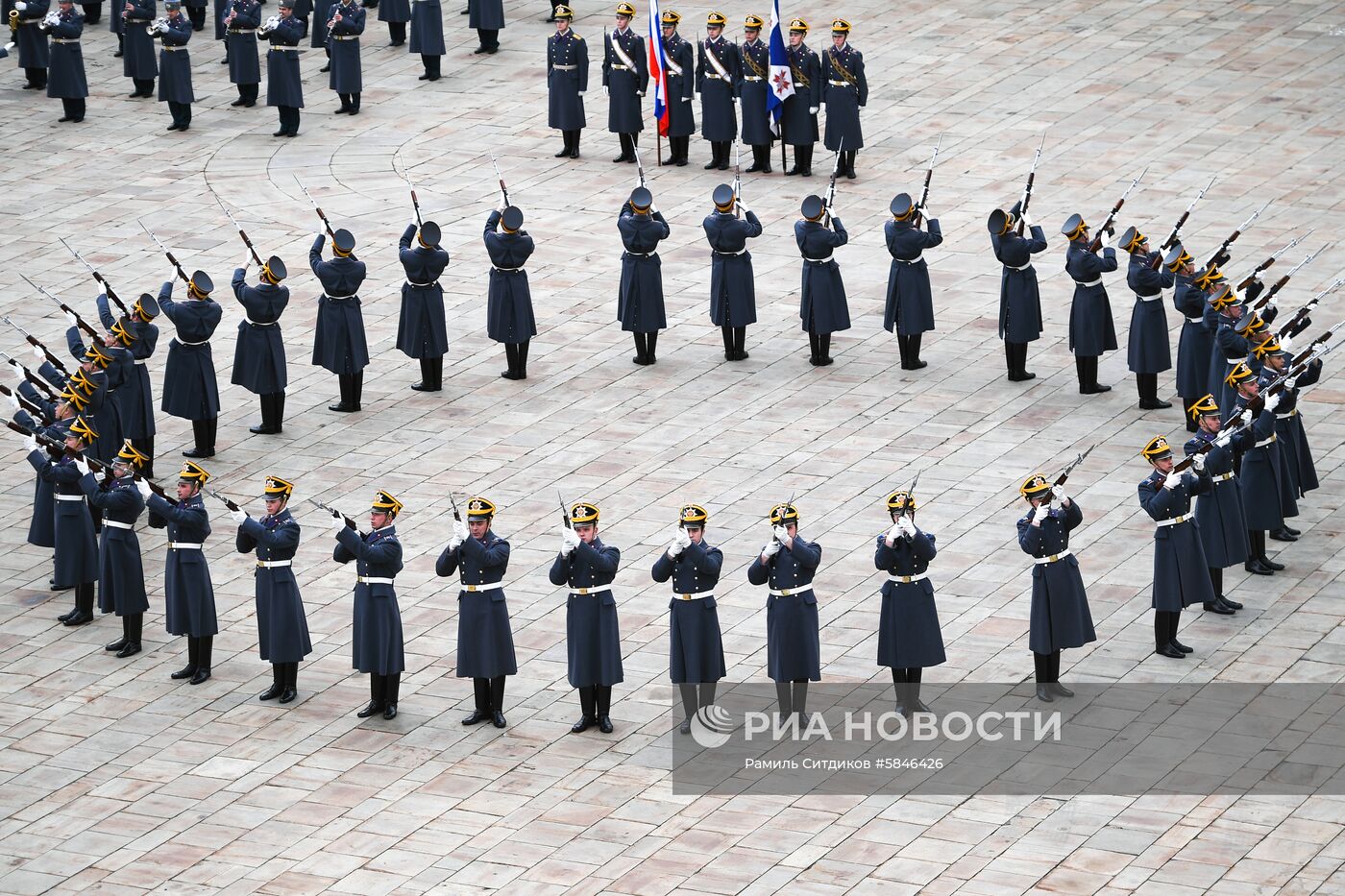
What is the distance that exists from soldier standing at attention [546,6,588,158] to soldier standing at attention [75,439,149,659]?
1180 centimetres

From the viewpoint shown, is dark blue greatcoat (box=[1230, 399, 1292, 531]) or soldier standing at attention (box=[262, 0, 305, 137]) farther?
soldier standing at attention (box=[262, 0, 305, 137])

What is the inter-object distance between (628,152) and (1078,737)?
14.2 meters

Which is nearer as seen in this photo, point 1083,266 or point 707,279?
point 1083,266

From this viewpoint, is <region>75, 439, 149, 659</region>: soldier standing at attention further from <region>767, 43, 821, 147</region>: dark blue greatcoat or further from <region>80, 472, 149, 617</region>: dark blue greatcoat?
<region>767, 43, 821, 147</region>: dark blue greatcoat

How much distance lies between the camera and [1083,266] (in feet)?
67.4

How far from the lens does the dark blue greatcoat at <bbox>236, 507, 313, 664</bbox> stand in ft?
51.9

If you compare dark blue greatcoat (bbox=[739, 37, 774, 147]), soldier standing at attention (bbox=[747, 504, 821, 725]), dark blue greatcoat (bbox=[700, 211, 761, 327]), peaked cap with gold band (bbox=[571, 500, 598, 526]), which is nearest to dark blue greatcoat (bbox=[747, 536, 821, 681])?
soldier standing at attention (bbox=[747, 504, 821, 725])

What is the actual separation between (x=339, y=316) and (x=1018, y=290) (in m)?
6.16

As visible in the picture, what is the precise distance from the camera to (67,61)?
29297 mm

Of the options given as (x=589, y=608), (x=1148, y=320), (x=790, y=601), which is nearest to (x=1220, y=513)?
(x=790, y=601)

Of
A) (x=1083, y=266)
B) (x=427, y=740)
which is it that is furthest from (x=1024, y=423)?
(x=427, y=740)

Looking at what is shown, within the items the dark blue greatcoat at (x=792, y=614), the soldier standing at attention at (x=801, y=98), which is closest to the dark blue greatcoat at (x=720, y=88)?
the soldier standing at attention at (x=801, y=98)

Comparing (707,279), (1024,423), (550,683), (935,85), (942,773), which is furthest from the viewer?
(935,85)

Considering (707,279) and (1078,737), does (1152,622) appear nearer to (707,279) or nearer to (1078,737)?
(1078,737)
